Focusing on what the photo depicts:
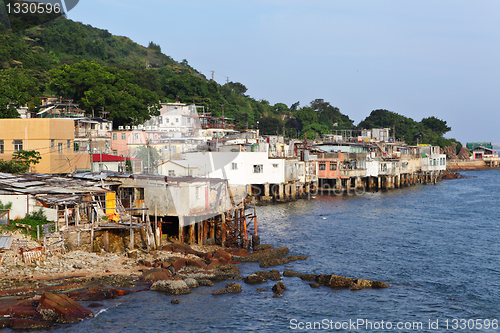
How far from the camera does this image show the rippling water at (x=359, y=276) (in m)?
23.7

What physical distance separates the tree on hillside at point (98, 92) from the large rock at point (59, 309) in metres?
52.6

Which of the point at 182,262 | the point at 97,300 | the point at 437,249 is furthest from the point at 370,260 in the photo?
the point at 97,300

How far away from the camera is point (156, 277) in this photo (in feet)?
89.5

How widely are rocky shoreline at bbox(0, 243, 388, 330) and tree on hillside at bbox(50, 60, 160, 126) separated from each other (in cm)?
4391

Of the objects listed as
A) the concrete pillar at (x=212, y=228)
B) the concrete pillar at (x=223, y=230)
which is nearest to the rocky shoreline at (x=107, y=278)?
the concrete pillar at (x=223, y=230)

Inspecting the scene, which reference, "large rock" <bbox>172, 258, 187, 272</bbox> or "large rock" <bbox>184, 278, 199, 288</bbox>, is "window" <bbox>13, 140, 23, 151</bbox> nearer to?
"large rock" <bbox>172, 258, 187, 272</bbox>

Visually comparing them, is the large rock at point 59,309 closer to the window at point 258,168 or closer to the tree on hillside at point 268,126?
the window at point 258,168

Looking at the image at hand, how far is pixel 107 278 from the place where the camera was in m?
26.6

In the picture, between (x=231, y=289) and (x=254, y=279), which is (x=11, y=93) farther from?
(x=231, y=289)

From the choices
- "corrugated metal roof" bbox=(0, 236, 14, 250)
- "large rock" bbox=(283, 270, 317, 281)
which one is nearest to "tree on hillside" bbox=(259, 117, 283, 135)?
"large rock" bbox=(283, 270, 317, 281)

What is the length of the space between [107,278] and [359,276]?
52.4 feet

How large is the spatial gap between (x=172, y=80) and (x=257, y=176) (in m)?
56.4

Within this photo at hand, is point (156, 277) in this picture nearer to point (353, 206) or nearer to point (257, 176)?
point (257, 176)

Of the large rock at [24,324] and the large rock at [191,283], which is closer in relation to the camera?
the large rock at [24,324]
